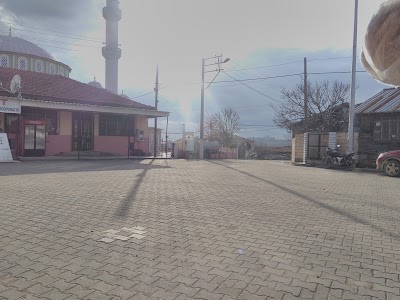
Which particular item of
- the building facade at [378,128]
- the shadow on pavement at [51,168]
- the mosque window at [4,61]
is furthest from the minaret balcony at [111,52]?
the building facade at [378,128]

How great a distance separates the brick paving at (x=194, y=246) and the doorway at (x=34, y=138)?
1448 cm

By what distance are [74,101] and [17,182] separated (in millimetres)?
14361

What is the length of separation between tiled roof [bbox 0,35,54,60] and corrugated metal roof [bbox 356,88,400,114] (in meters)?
33.3

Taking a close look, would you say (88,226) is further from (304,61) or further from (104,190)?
(304,61)

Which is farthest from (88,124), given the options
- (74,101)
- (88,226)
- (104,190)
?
(88,226)

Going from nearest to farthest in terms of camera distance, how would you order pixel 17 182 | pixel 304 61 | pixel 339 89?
pixel 17 182
pixel 304 61
pixel 339 89

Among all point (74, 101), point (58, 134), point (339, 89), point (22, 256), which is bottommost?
point (22, 256)

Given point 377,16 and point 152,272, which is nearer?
point 377,16

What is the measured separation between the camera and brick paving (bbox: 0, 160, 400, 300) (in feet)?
11.2

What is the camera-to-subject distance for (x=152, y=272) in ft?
12.5

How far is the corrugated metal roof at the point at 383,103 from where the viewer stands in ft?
65.4

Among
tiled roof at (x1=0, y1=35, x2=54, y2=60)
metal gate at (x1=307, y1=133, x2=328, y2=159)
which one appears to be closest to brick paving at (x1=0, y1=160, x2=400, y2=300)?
metal gate at (x1=307, y1=133, x2=328, y2=159)

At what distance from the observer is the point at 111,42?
53.0 m

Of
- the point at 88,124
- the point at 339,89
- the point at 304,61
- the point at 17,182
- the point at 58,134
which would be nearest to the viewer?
the point at 17,182
